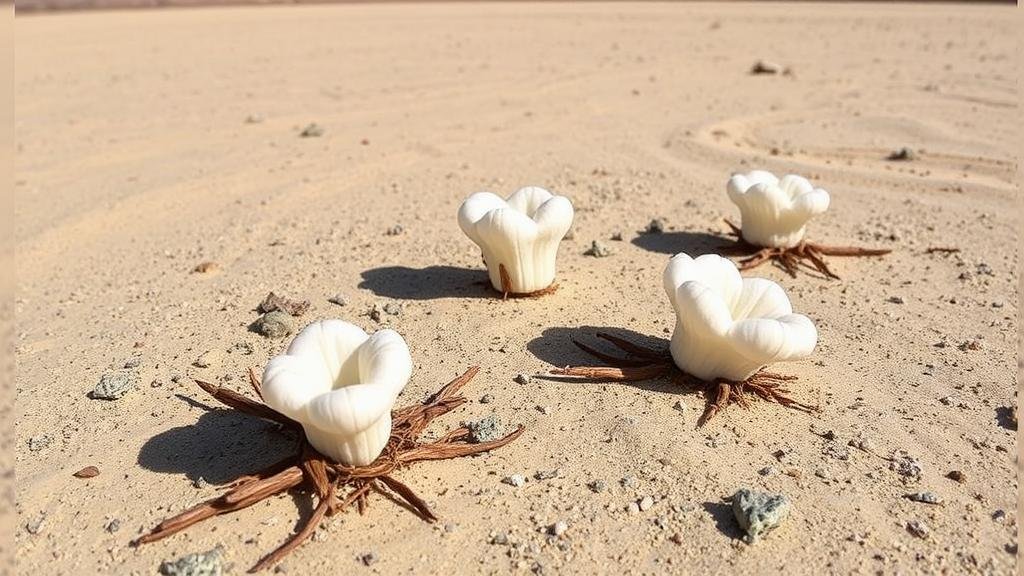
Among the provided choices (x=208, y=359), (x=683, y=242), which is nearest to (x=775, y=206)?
(x=683, y=242)

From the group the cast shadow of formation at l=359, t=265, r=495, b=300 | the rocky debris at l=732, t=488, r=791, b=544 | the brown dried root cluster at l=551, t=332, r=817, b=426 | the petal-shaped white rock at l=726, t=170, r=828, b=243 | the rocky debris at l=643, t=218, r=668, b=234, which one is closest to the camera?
the rocky debris at l=732, t=488, r=791, b=544

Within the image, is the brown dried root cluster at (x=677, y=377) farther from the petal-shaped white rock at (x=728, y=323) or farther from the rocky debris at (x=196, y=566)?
the rocky debris at (x=196, y=566)

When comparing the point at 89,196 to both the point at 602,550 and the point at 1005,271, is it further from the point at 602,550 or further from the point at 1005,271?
the point at 1005,271

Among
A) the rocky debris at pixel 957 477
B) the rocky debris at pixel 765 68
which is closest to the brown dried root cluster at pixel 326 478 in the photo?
the rocky debris at pixel 957 477

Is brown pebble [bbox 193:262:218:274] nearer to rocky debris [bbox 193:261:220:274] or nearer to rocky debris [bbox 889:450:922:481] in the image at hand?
rocky debris [bbox 193:261:220:274]

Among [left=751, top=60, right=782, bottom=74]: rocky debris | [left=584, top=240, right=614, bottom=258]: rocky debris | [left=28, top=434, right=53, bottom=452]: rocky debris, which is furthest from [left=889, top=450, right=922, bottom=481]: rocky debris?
[left=751, top=60, right=782, bottom=74]: rocky debris

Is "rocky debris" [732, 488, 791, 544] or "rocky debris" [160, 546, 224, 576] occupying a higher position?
"rocky debris" [160, 546, 224, 576]
